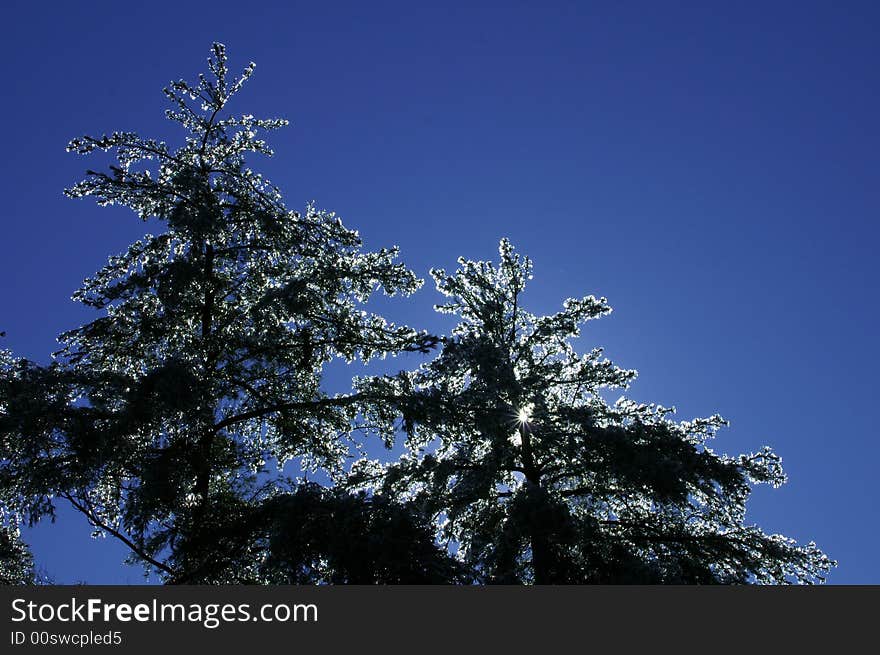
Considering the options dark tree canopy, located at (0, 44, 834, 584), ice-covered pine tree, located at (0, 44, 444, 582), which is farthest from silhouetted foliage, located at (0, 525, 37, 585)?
ice-covered pine tree, located at (0, 44, 444, 582)

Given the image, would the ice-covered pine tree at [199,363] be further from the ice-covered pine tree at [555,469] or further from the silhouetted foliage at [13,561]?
the silhouetted foliage at [13,561]

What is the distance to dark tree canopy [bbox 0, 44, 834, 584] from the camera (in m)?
7.77

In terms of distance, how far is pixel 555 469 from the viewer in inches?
527

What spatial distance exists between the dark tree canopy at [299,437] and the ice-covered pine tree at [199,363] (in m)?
0.03

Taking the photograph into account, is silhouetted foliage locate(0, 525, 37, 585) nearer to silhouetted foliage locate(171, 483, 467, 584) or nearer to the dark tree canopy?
the dark tree canopy

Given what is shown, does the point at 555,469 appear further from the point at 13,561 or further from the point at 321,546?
the point at 13,561

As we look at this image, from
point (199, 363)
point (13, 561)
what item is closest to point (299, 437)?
point (199, 363)

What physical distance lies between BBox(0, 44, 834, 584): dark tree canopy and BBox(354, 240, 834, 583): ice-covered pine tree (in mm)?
50

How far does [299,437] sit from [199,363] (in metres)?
2.70

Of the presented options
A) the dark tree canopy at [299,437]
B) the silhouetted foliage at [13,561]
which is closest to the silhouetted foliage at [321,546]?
the dark tree canopy at [299,437]
